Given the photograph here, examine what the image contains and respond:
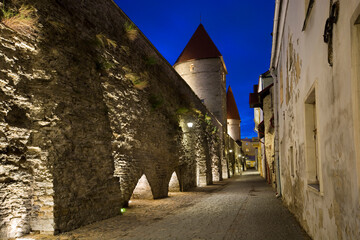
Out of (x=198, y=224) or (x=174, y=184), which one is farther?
(x=174, y=184)

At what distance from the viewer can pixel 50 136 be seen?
20.5 ft

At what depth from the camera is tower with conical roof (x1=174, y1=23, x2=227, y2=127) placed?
3238cm

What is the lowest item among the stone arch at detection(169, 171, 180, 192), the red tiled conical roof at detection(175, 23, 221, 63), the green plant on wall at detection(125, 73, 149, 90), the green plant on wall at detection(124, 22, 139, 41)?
the stone arch at detection(169, 171, 180, 192)

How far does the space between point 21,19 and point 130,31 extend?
4807 mm

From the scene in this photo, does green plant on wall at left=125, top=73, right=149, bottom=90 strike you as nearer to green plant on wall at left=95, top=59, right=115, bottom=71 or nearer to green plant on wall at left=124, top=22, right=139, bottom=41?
green plant on wall at left=95, top=59, right=115, bottom=71

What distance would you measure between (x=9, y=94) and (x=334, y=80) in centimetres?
533

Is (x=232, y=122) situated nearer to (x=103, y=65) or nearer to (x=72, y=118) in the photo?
(x=103, y=65)

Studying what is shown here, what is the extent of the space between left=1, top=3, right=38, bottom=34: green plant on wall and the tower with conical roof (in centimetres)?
2667

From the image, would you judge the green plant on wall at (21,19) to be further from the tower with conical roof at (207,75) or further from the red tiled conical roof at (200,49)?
the red tiled conical roof at (200,49)

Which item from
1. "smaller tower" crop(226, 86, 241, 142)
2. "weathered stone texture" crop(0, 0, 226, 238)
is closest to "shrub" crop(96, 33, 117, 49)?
"weathered stone texture" crop(0, 0, 226, 238)

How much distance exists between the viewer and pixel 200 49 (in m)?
33.9

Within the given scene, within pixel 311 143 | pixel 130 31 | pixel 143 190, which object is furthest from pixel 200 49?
pixel 311 143

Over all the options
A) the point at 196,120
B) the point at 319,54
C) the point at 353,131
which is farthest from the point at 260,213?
the point at 196,120

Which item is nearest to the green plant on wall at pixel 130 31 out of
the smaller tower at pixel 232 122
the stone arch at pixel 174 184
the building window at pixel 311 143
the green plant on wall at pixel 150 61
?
the green plant on wall at pixel 150 61
